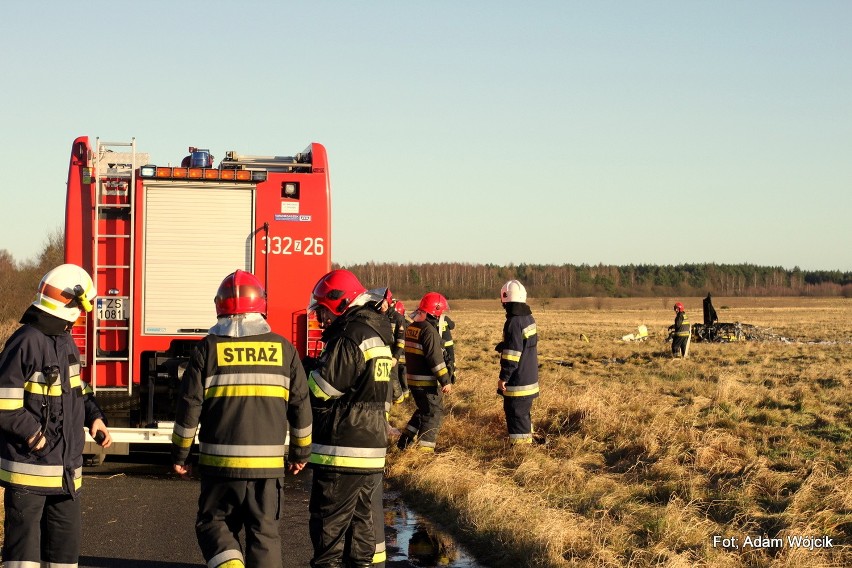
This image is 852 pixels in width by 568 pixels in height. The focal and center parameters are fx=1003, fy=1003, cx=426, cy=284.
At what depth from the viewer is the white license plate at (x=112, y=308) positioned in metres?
9.68

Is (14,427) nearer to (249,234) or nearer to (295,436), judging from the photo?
(295,436)

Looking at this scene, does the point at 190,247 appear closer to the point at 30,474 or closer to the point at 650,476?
the point at 650,476

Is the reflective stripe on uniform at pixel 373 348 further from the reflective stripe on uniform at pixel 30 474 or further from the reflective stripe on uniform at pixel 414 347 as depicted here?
the reflective stripe on uniform at pixel 414 347

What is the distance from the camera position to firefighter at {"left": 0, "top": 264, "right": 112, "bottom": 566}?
488cm

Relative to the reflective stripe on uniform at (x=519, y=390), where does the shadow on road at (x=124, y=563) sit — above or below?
below

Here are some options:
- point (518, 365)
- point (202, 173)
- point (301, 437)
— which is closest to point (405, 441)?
point (518, 365)

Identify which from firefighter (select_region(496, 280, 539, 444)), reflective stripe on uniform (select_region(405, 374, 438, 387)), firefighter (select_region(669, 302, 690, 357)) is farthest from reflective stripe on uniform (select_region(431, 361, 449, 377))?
firefighter (select_region(669, 302, 690, 357))

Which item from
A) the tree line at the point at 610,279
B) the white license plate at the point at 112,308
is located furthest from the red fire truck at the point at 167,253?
the tree line at the point at 610,279

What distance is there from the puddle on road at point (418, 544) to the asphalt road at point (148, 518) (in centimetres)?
61

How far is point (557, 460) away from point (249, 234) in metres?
3.78

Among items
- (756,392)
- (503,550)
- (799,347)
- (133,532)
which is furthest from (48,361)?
(799,347)

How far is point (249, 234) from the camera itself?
987 cm

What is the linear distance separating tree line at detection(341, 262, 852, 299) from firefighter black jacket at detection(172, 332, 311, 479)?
379 ft

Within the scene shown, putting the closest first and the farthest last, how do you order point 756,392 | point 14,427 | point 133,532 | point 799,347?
point 14,427 → point 133,532 → point 756,392 → point 799,347
